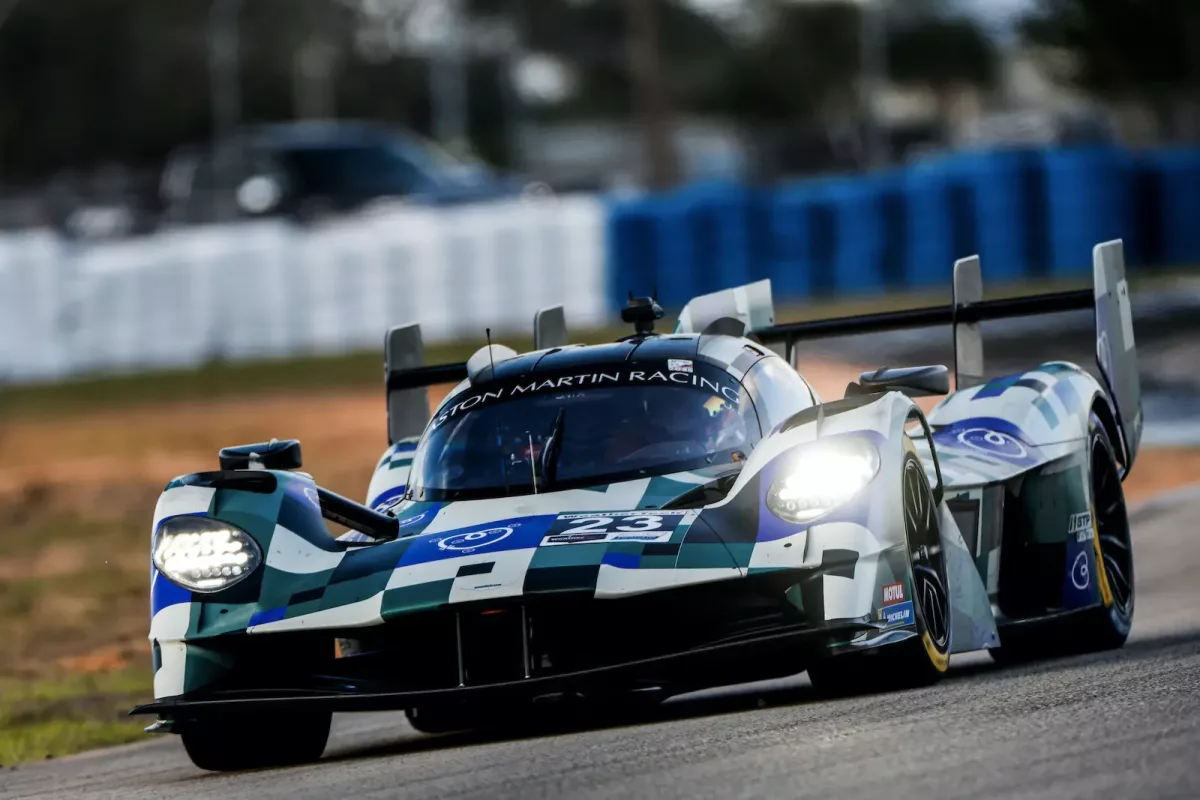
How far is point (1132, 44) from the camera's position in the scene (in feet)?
161

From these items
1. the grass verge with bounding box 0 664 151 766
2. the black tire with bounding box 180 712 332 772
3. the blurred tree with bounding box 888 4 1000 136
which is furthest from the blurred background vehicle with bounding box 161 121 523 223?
the blurred tree with bounding box 888 4 1000 136

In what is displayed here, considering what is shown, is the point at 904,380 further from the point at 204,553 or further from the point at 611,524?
the point at 204,553

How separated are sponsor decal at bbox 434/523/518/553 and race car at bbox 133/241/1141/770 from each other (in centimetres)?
2

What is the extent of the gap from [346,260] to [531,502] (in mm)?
21183

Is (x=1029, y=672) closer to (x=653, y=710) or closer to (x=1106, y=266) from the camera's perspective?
(x=653, y=710)

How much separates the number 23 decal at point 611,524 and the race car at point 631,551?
12 millimetres

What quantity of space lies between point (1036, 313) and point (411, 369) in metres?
2.57

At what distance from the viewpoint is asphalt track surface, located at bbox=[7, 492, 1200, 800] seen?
5.26m

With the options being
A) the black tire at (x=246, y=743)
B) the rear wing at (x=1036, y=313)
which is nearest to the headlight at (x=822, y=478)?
the black tire at (x=246, y=743)

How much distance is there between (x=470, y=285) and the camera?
2858 centimetres

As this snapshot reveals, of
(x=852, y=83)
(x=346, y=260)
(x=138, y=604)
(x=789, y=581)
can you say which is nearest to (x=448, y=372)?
(x=789, y=581)

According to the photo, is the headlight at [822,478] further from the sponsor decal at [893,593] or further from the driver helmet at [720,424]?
the driver helmet at [720,424]

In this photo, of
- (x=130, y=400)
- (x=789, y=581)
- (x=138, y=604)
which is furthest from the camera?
(x=130, y=400)

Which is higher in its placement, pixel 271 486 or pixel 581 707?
pixel 271 486
